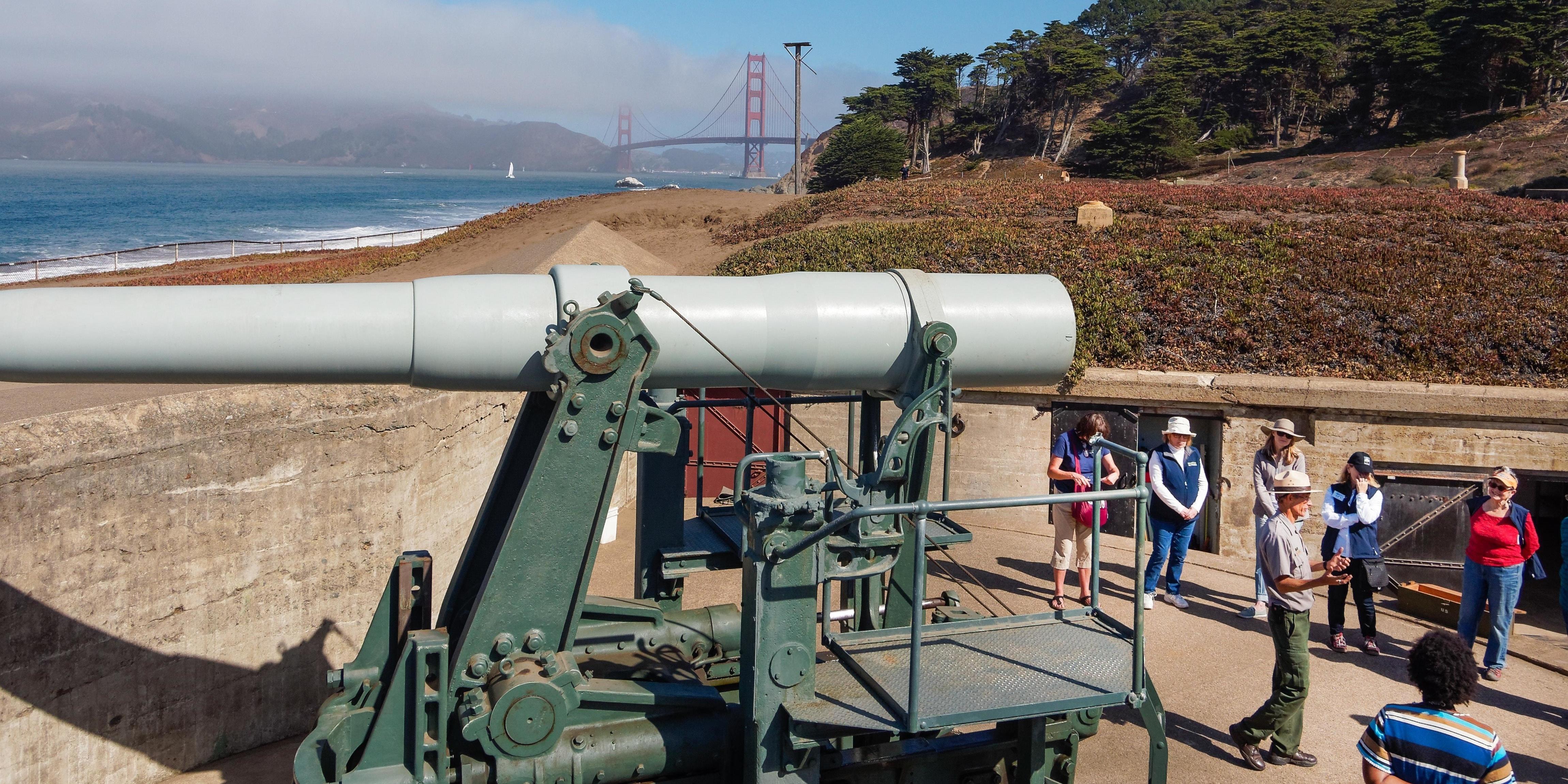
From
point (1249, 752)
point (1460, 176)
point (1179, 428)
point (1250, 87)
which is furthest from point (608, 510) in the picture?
point (1250, 87)

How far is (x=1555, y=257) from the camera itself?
1433 centimetres

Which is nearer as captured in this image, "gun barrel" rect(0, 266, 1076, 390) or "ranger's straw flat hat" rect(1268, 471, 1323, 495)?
"gun barrel" rect(0, 266, 1076, 390)

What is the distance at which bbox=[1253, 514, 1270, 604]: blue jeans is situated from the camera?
19.7 feet

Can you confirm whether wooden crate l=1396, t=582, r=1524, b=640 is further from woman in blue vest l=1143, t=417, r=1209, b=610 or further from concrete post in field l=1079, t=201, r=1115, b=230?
concrete post in field l=1079, t=201, r=1115, b=230

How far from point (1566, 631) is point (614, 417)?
8.94 m

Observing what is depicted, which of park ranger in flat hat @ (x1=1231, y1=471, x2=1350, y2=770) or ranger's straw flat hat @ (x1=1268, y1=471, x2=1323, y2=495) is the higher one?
ranger's straw flat hat @ (x1=1268, y1=471, x2=1323, y2=495)

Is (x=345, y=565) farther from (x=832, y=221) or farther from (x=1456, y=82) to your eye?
(x=1456, y=82)

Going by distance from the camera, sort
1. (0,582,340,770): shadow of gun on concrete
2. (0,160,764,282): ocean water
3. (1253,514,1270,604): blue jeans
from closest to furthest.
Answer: (0,582,340,770): shadow of gun on concrete → (1253,514,1270,604): blue jeans → (0,160,764,282): ocean water

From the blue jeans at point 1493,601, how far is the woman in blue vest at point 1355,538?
0.55 meters

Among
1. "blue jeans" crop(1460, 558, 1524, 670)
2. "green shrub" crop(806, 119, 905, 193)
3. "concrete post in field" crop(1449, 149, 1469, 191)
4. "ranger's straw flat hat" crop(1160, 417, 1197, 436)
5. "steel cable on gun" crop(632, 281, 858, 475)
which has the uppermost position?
"green shrub" crop(806, 119, 905, 193)

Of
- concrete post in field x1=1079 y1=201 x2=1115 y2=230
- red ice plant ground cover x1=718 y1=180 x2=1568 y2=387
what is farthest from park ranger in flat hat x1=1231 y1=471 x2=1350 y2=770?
concrete post in field x1=1079 y1=201 x2=1115 y2=230

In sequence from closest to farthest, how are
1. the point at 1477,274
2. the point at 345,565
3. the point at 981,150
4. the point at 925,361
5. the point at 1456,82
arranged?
the point at 925,361 < the point at 345,565 < the point at 1477,274 < the point at 1456,82 < the point at 981,150

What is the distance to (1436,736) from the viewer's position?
3.46 m

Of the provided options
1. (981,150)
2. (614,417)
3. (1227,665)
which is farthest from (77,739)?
(981,150)
